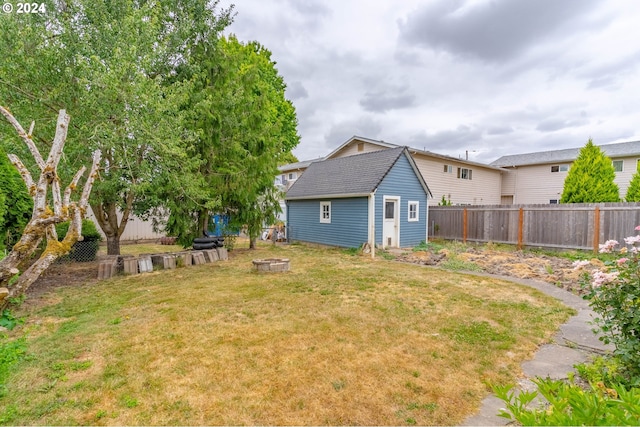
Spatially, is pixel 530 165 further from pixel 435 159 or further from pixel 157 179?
pixel 157 179

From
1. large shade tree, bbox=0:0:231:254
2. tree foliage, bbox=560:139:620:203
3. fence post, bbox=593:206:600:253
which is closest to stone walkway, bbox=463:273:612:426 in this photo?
large shade tree, bbox=0:0:231:254

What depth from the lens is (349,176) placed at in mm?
13969

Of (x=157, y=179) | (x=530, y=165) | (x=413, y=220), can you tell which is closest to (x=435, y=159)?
(x=413, y=220)

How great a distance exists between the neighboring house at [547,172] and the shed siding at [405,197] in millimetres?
13935

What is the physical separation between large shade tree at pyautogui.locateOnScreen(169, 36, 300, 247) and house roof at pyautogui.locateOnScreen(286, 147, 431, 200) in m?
2.94

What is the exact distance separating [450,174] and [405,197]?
8643mm

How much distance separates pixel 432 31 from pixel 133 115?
30.3ft

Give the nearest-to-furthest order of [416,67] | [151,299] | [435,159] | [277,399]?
1. [277,399]
2. [151,299]
3. [416,67]
4. [435,159]

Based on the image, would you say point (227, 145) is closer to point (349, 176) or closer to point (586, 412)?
point (349, 176)

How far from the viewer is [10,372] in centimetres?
325

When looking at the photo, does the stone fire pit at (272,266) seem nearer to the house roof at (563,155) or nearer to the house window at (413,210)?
the house window at (413,210)

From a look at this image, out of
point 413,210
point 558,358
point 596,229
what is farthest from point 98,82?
point 596,229

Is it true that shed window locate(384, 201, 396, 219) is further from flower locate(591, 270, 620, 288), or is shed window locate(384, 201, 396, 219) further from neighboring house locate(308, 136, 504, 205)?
flower locate(591, 270, 620, 288)

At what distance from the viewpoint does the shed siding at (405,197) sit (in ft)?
41.0
